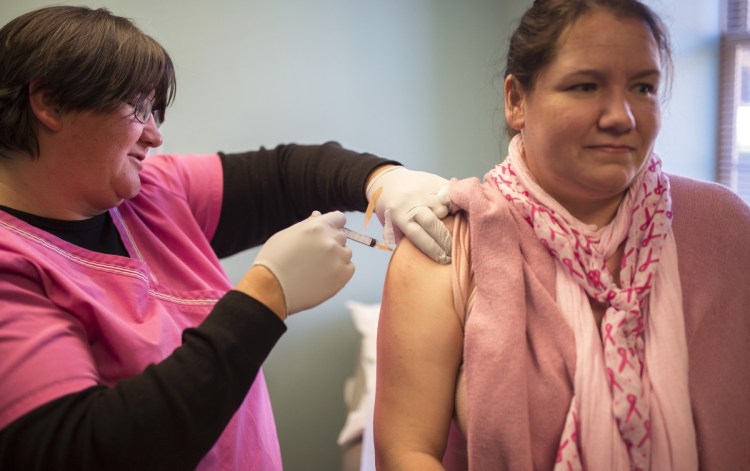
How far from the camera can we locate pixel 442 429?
3.41 ft

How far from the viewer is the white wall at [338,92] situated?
2.22m

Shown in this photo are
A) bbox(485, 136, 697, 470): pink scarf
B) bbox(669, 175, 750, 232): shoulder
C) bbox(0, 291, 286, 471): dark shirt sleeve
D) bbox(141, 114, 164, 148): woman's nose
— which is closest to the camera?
bbox(0, 291, 286, 471): dark shirt sleeve

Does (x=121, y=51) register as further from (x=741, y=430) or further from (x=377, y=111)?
(x=377, y=111)

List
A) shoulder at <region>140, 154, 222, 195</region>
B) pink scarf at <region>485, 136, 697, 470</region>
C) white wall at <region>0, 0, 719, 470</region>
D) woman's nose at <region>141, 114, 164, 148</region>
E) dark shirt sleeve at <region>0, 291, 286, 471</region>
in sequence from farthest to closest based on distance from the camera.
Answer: white wall at <region>0, 0, 719, 470</region> → shoulder at <region>140, 154, 222, 195</region> → woman's nose at <region>141, 114, 164, 148</region> → pink scarf at <region>485, 136, 697, 470</region> → dark shirt sleeve at <region>0, 291, 286, 471</region>

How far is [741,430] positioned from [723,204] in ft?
1.20

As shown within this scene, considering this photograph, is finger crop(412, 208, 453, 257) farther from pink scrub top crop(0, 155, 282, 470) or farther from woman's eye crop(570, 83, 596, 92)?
pink scrub top crop(0, 155, 282, 470)

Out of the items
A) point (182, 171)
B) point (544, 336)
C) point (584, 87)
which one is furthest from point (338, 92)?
point (544, 336)

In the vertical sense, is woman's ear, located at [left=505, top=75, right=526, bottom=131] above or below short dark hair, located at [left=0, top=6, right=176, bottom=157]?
below

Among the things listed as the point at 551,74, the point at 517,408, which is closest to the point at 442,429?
the point at 517,408

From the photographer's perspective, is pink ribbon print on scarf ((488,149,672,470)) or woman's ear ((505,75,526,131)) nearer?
pink ribbon print on scarf ((488,149,672,470))

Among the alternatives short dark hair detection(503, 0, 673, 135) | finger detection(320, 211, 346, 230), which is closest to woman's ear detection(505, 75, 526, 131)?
short dark hair detection(503, 0, 673, 135)

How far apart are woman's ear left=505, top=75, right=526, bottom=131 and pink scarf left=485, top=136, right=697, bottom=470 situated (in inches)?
2.3

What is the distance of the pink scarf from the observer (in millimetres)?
962

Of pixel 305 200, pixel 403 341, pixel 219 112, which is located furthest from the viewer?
pixel 219 112
